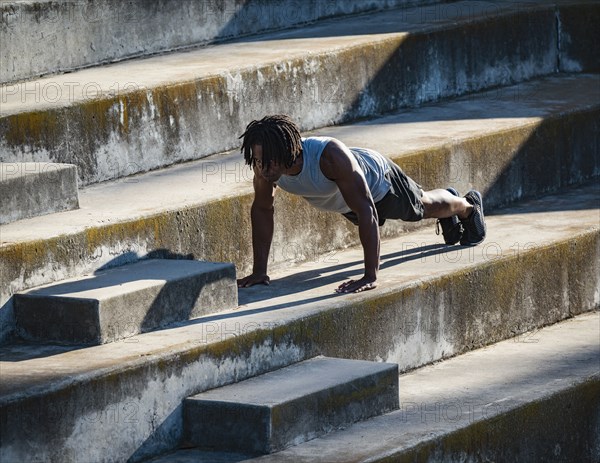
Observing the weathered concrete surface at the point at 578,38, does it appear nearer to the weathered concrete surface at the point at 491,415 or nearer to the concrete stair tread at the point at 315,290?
the concrete stair tread at the point at 315,290

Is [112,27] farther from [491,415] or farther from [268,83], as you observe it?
[491,415]

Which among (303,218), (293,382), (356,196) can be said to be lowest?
(293,382)

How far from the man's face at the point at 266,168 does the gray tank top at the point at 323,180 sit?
100mm

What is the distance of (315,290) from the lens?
5.85 m

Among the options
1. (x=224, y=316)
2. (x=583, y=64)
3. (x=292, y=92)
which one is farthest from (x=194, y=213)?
(x=583, y=64)

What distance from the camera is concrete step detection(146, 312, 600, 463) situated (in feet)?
15.9

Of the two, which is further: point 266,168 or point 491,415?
point 266,168

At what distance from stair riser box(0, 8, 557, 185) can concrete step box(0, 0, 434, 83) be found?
260 mm

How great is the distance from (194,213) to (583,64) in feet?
14.3

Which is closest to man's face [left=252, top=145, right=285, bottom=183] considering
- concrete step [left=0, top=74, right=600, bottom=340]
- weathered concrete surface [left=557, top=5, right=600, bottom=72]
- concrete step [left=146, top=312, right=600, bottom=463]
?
concrete step [left=0, top=74, right=600, bottom=340]

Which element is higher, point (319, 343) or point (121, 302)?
point (121, 302)

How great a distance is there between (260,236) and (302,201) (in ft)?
1.63

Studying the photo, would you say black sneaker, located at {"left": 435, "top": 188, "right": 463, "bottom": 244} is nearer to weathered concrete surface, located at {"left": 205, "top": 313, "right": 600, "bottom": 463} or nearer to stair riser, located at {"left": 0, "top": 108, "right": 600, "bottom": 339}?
stair riser, located at {"left": 0, "top": 108, "right": 600, "bottom": 339}

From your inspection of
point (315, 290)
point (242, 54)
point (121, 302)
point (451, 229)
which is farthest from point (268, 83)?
point (121, 302)
